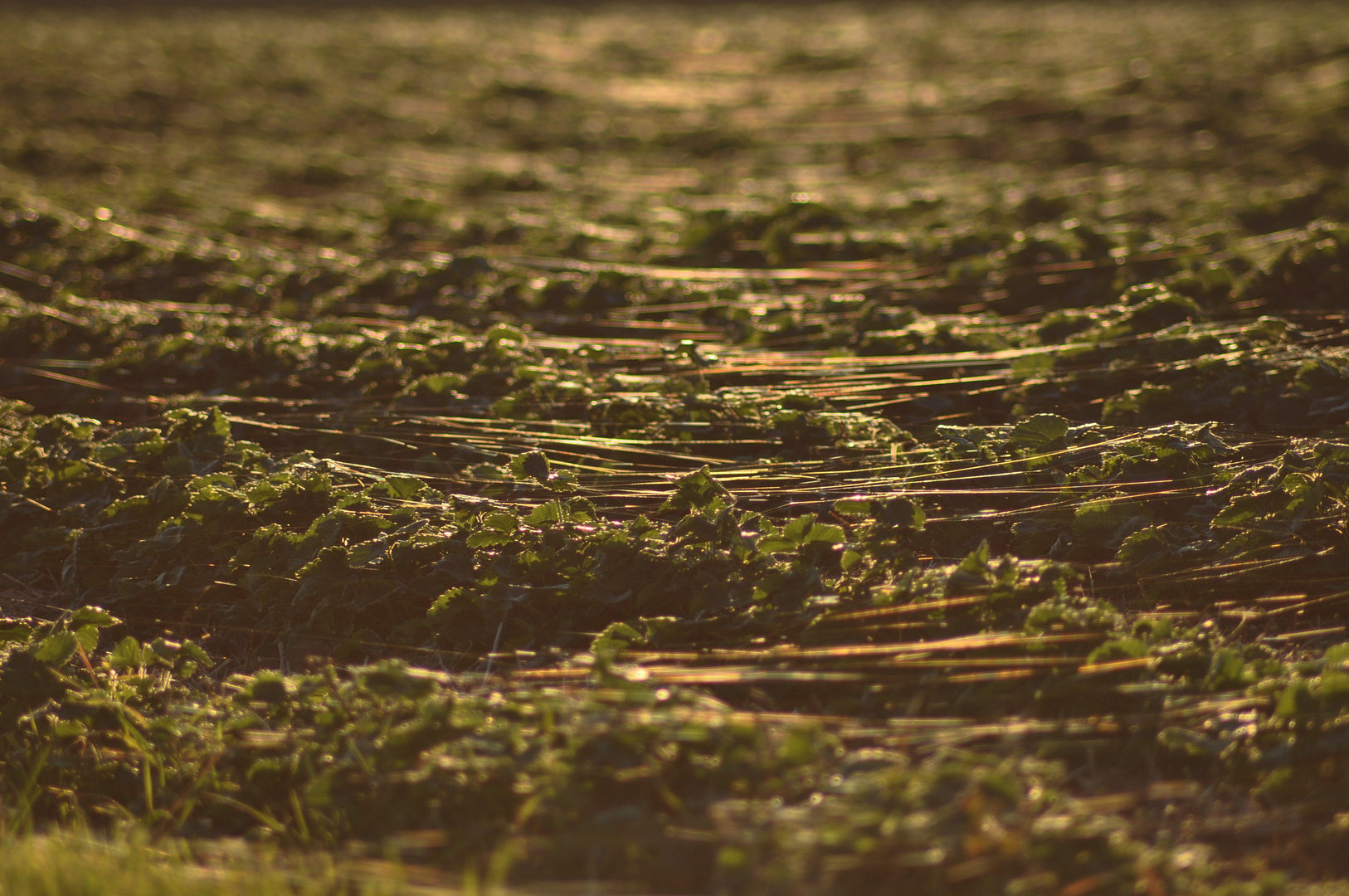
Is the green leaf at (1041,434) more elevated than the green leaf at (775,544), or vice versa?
the green leaf at (1041,434)

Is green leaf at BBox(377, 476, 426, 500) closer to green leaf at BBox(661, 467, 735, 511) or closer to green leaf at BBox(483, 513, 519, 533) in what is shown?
green leaf at BBox(483, 513, 519, 533)

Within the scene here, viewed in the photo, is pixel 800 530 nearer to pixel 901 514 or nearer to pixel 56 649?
pixel 901 514

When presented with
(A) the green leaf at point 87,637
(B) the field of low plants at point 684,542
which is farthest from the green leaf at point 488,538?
(A) the green leaf at point 87,637

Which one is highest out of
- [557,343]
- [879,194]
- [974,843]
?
[879,194]

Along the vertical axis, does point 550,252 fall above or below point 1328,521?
above

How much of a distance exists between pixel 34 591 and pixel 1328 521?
13.3 ft

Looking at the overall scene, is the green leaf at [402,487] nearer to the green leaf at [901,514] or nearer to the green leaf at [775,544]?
the green leaf at [775,544]

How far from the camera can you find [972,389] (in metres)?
3.99

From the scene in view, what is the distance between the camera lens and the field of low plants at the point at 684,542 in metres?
2.16

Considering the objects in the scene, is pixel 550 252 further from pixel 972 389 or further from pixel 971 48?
pixel 971 48

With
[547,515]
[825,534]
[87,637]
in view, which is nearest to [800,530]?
[825,534]

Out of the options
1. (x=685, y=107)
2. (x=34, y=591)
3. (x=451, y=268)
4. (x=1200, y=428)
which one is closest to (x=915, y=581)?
(x=1200, y=428)

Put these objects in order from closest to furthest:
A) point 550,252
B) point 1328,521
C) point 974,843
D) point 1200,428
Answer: point 974,843 < point 1328,521 < point 1200,428 < point 550,252

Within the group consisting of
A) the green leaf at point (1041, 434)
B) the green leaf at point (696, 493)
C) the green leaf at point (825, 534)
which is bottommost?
the green leaf at point (825, 534)
